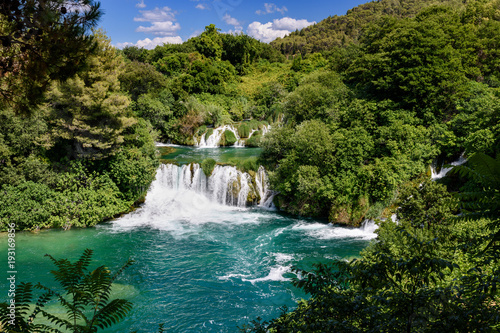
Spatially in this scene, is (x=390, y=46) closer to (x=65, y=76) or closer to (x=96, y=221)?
(x=65, y=76)

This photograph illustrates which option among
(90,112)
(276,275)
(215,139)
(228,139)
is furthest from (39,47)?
(215,139)

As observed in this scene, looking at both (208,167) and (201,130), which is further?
(201,130)

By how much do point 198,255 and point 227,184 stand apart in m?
7.35

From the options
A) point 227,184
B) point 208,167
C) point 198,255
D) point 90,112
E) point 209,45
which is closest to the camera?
point 198,255

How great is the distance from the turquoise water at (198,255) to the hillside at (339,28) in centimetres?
6402

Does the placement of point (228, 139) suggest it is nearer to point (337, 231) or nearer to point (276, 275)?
point (337, 231)

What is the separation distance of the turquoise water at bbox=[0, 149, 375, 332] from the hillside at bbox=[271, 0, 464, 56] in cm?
6402

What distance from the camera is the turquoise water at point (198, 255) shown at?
397 inches

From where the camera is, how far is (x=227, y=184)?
808 inches

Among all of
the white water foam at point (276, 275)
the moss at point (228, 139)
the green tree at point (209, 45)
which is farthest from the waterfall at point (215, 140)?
the green tree at point (209, 45)

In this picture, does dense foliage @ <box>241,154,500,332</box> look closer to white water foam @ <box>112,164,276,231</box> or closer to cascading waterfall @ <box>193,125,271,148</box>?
white water foam @ <box>112,164,276,231</box>

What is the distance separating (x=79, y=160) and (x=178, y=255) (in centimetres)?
923

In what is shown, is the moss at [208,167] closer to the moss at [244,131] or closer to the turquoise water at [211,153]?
the turquoise water at [211,153]

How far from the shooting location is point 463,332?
3.36 m
